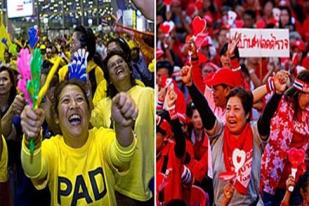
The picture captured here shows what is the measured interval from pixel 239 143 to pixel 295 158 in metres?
0.20

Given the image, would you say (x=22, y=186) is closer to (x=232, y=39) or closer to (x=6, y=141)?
(x=6, y=141)

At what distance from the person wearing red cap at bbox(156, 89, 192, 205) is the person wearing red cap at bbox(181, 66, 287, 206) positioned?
0.34 feet

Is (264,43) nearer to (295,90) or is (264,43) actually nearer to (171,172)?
(295,90)

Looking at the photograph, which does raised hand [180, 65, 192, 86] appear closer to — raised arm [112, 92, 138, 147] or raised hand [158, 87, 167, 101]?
raised hand [158, 87, 167, 101]

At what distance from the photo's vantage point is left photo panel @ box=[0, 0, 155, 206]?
88.5 inches

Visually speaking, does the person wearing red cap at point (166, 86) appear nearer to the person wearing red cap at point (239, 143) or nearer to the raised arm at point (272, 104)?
the person wearing red cap at point (239, 143)

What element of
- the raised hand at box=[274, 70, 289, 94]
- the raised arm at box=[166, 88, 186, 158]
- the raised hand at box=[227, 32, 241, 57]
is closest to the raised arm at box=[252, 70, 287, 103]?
the raised hand at box=[274, 70, 289, 94]

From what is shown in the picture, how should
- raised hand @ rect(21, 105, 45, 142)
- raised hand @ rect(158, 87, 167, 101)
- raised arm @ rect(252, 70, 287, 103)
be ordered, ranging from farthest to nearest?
1. raised arm @ rect(252, 70, 287, 103)
2. raised hand @ rect(158, 87, 167, 101)
3. raised hand @ rect(21, 105, 45, 142)

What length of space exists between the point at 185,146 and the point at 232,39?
0.38 meters

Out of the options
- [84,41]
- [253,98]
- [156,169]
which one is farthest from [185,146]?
[84,41]

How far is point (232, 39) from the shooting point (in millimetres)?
2404

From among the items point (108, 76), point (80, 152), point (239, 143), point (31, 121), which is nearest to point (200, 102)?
point (239, 143)

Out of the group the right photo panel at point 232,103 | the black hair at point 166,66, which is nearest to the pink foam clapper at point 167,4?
the right photo panel at point 232,103

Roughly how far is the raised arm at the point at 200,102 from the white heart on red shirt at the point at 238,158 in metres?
0.12
